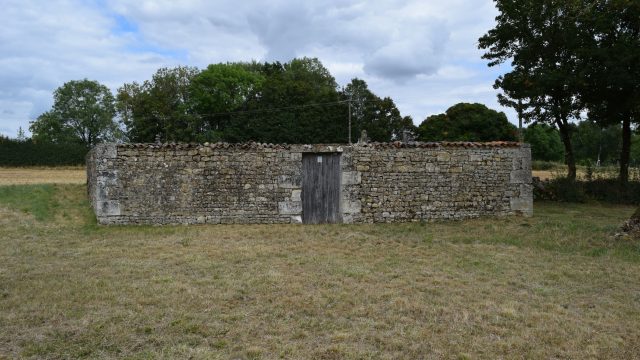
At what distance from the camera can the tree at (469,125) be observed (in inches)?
1738

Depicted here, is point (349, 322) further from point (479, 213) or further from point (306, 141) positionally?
point (306, 141)

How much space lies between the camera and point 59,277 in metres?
7.03

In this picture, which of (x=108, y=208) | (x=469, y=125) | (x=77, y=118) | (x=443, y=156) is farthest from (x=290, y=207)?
(x=77, y=118)

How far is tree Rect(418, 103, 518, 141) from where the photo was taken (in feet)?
145

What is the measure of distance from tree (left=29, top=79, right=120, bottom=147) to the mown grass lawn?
4473 centimetres

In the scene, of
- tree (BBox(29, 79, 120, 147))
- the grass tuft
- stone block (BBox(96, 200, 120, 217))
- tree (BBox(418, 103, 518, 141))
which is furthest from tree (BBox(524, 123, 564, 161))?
stone block (BBox(96, 200, 120, 217))

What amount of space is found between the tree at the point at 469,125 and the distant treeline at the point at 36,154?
102ft

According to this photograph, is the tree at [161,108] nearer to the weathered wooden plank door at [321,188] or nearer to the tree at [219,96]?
the tree at [219,96]

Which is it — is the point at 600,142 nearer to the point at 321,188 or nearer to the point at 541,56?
the point at 541,56

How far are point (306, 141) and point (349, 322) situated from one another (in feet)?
134

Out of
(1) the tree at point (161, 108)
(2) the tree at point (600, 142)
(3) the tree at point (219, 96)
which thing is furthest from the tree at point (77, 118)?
(2) the tree at point (600, 142)

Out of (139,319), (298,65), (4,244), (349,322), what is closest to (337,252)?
(349,322)

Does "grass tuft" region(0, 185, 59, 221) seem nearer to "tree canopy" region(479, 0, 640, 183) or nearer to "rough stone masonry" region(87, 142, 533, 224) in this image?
"rough stone masonry" region(87, 142, 533, 224)

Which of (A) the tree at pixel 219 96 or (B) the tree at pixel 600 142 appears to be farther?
(B) the tree at pixel 600 142
